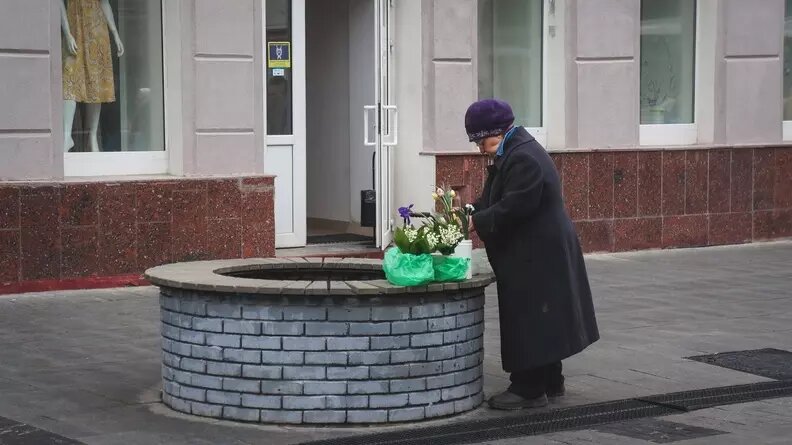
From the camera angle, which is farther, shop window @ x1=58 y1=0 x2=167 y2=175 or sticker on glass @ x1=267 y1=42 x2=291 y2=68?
sticker on glass @ x1=267 y1=42 x2=291 y2=68

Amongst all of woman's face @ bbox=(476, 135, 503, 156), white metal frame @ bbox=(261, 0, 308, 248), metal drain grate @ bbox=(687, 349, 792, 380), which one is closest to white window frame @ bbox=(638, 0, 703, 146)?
white metal frame @ bbox=(261, 0, 308, 248)

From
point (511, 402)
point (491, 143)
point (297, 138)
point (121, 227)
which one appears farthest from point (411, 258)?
point (297, 138)

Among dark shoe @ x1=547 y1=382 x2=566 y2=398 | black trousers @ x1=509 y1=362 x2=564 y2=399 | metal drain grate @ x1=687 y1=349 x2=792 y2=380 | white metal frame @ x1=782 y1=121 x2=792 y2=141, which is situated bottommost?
metal drain grate @ x1=687 y1=349 x2=792 y2=380

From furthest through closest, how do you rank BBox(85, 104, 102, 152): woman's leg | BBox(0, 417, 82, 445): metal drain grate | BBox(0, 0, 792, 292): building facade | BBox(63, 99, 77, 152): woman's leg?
1. BBox(85, 104, 102, 152): woman's leg
2. BBox(63, 99, 77, 152): woman's leg
3. BBox(0, 0, 792, 292): building facade
4. BBox(0, 417, 82, 445): metal drain grate

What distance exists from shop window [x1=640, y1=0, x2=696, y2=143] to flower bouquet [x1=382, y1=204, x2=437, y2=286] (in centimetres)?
890

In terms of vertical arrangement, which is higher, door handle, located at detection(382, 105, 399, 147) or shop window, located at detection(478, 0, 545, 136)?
shop window, located at detection(478, 0, 545, 136)

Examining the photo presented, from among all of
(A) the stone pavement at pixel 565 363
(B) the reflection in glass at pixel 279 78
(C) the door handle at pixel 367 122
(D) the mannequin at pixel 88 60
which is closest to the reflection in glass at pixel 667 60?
(A) the stone pavement at pixel 565 363

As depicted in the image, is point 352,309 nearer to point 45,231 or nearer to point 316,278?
point 316,278

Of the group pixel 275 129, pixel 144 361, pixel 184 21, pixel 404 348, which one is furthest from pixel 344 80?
pixel 404 348

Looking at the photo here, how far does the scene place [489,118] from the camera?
7.43 metres

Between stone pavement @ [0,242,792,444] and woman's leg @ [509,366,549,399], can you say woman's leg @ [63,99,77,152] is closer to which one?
stone pavement @ [0,242,792,444]

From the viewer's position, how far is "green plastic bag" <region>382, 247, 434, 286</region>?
685 cm

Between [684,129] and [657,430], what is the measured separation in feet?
29.4

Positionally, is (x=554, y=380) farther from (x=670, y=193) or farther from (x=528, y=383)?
(x=670, y=193)
